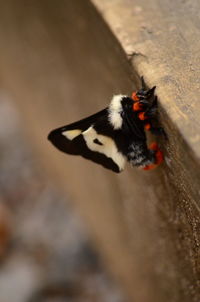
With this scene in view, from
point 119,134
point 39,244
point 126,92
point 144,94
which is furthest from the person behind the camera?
point 39,244

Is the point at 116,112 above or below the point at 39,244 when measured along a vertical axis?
above

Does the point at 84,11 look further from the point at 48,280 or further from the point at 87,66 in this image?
the point at 48,280

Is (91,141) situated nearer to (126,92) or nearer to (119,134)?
(119,134)

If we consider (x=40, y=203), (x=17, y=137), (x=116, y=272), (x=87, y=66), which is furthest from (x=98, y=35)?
(x=17, y=137)

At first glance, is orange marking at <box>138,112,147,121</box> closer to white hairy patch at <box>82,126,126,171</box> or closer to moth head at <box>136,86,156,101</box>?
moth head at <box>136,86,156,101</box>

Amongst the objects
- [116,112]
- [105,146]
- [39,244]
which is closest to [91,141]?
[105,146]

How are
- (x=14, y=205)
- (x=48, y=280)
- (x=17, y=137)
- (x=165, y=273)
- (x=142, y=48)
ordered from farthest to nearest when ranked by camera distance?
(x=17, y=137) < (x=14, y=205) < (x=48, y=280) < (x=165, y=273) < (x=142, y=48)

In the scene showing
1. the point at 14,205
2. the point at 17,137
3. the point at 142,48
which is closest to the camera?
the point at 142,48
